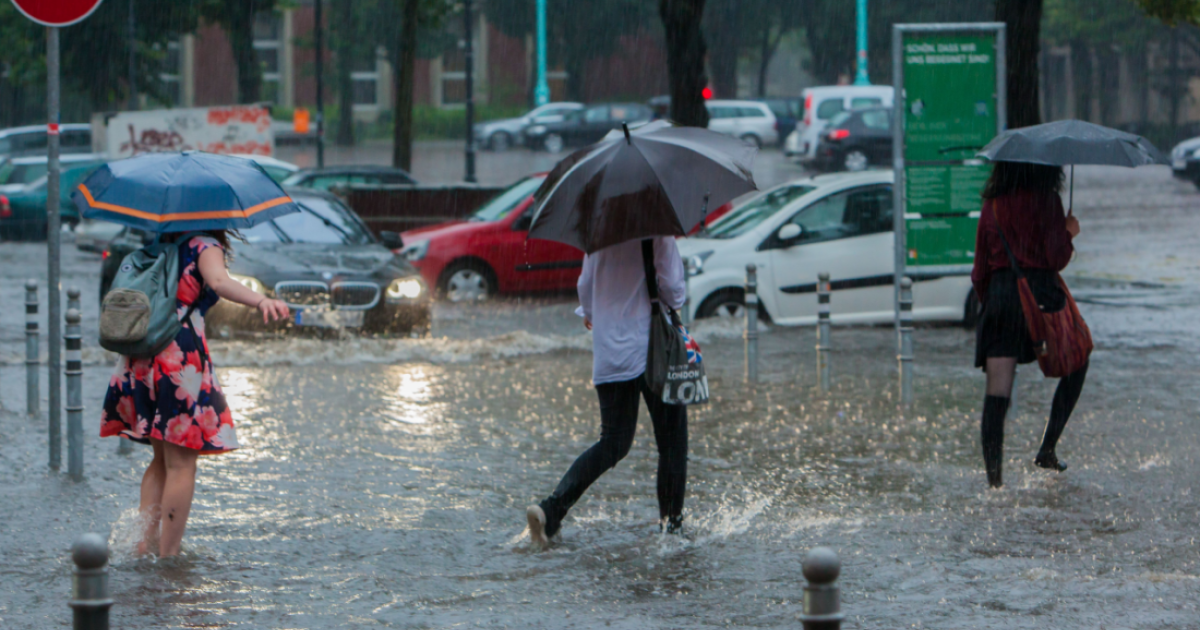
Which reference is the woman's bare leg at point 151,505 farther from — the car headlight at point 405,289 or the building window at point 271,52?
the building window at point 271,52

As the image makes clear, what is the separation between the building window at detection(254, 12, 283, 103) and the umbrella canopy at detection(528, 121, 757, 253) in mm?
56269

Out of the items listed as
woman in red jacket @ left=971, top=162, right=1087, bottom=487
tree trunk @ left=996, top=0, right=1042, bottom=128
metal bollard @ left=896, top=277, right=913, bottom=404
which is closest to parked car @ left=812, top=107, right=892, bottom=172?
tree trunk @ left=996, top=0, right=1042, bottom=128

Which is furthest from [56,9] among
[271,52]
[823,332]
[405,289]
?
[271,52]

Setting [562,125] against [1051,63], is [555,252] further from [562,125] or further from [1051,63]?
[1051,63]

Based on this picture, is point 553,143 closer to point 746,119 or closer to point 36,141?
point 746,119

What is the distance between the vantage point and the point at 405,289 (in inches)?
513

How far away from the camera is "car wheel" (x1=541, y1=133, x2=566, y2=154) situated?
A: 46625 millimetres

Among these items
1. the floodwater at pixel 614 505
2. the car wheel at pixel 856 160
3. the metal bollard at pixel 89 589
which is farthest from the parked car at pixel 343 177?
the metal bollard at pixel 89 589

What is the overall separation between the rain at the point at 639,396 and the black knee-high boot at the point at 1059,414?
0.9 inches

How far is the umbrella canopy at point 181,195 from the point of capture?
18.3ft

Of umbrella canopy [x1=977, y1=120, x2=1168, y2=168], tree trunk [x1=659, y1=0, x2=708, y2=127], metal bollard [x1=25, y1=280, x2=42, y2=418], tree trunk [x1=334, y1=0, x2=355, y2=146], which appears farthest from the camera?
tree trunk [x1=334, y1=0, x2=355, y2=146]

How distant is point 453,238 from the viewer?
16859mm

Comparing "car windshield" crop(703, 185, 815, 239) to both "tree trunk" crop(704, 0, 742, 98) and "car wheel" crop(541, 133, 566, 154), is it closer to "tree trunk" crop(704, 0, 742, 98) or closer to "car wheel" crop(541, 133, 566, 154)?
"car wheel" crop(541, 133, 566, 154)

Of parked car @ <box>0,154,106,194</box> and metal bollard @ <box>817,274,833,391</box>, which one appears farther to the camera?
parked car @ <box>0,154,106,194</box>
